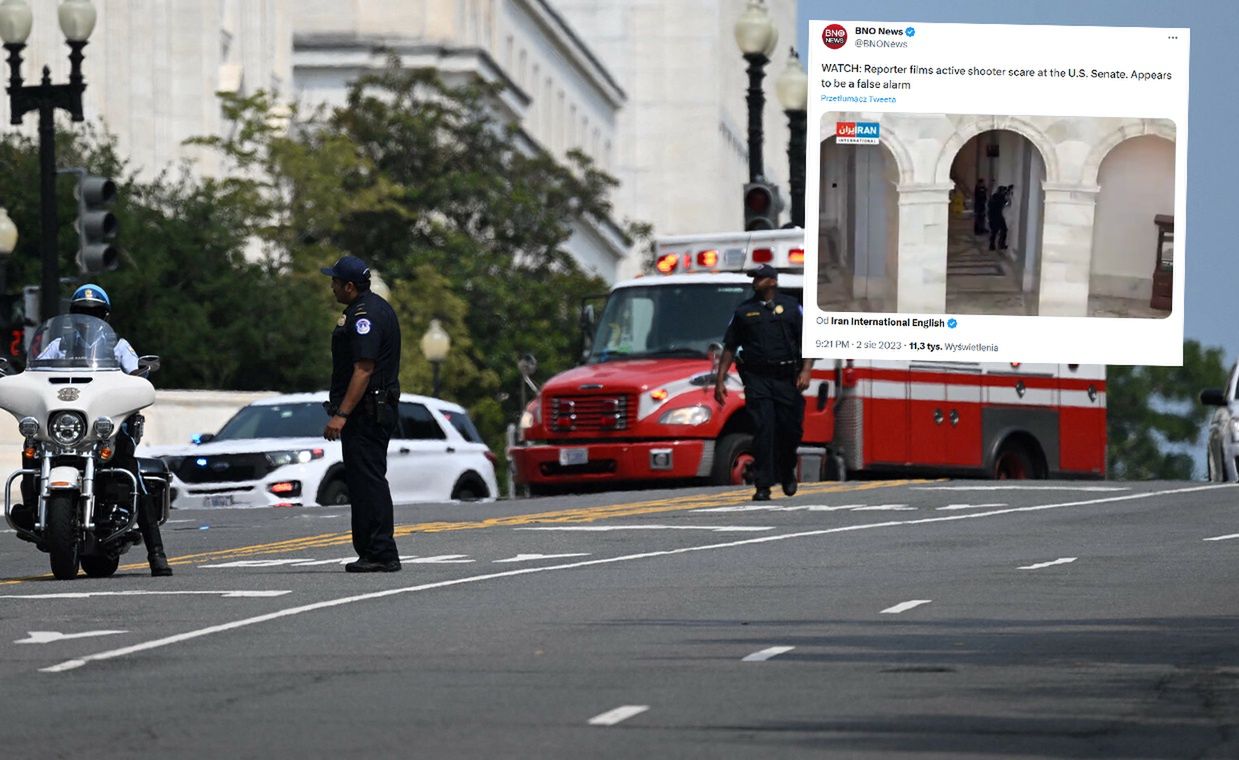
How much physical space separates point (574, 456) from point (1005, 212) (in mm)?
6724

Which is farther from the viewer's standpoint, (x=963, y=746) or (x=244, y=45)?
(x=244, y=45)

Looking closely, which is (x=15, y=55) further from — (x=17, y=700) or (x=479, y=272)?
(x=479, y=272)

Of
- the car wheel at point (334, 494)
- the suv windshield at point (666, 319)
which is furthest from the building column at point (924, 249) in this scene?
the car wheel at point (334, 494)

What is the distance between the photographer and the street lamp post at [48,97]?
3228 cm

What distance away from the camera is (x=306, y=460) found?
29438 mm

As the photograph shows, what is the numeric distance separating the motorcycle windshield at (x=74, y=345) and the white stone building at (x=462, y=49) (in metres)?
67.6

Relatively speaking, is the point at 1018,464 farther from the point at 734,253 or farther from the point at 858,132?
the point at 858,132

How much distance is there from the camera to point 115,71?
7144cm

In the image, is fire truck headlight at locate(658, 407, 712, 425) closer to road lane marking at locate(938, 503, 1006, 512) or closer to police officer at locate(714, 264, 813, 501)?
police officer at locate(714, 264, 813, 501)

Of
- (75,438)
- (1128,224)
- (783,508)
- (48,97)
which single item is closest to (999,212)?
(1128,224)

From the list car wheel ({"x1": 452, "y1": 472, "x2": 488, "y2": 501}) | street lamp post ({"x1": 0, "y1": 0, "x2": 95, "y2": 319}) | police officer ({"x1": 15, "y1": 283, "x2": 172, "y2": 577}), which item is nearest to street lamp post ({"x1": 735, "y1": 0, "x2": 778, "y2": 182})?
car wheel ({"x1": 452, "y1": 472, "x2": 488, "y2": 501})

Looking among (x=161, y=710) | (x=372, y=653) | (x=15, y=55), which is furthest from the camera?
(x=15, y=55)

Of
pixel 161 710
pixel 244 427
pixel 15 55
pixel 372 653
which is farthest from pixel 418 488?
pixel 161 710

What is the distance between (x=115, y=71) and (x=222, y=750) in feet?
207
